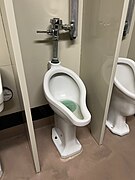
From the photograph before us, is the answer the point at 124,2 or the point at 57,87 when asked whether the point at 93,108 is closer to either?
the point at 57,87

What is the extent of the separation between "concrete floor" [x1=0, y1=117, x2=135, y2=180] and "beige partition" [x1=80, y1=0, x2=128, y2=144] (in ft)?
0.38

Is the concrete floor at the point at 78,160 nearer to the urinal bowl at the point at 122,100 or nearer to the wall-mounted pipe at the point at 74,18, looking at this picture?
the urinal bowl at the point at 122,100

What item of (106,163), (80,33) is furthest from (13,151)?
(80,33)

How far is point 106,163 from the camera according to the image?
1.24 metres

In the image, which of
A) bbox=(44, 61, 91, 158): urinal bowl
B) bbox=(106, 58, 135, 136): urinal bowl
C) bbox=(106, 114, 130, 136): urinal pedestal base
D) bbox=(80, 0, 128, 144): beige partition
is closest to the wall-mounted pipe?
bbox=(80, 0, 128, 144): beige partition

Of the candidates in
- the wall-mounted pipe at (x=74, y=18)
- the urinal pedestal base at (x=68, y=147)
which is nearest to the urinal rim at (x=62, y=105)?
the wall-mounted pipe at (x=74, y=18)

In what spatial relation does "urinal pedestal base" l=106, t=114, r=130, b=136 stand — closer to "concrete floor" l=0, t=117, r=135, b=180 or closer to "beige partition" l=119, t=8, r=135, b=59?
A: "concrete floor" l=0, t=117, r=135, b=180

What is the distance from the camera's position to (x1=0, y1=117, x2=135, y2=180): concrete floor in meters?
1.17

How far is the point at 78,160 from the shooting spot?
1256mm

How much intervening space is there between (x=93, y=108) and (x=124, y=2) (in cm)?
77

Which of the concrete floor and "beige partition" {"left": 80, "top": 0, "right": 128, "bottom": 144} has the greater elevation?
"beige partition" {"left": 80, "top": 0, "right": 128, "bottom": 144}

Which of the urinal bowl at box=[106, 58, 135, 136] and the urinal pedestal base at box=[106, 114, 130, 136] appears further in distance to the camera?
the urinal pedestal base at box=[106, 114, 130, 136]

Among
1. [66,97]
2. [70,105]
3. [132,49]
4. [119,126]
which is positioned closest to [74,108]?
[70,105]

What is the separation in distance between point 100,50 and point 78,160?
2.61 ft
